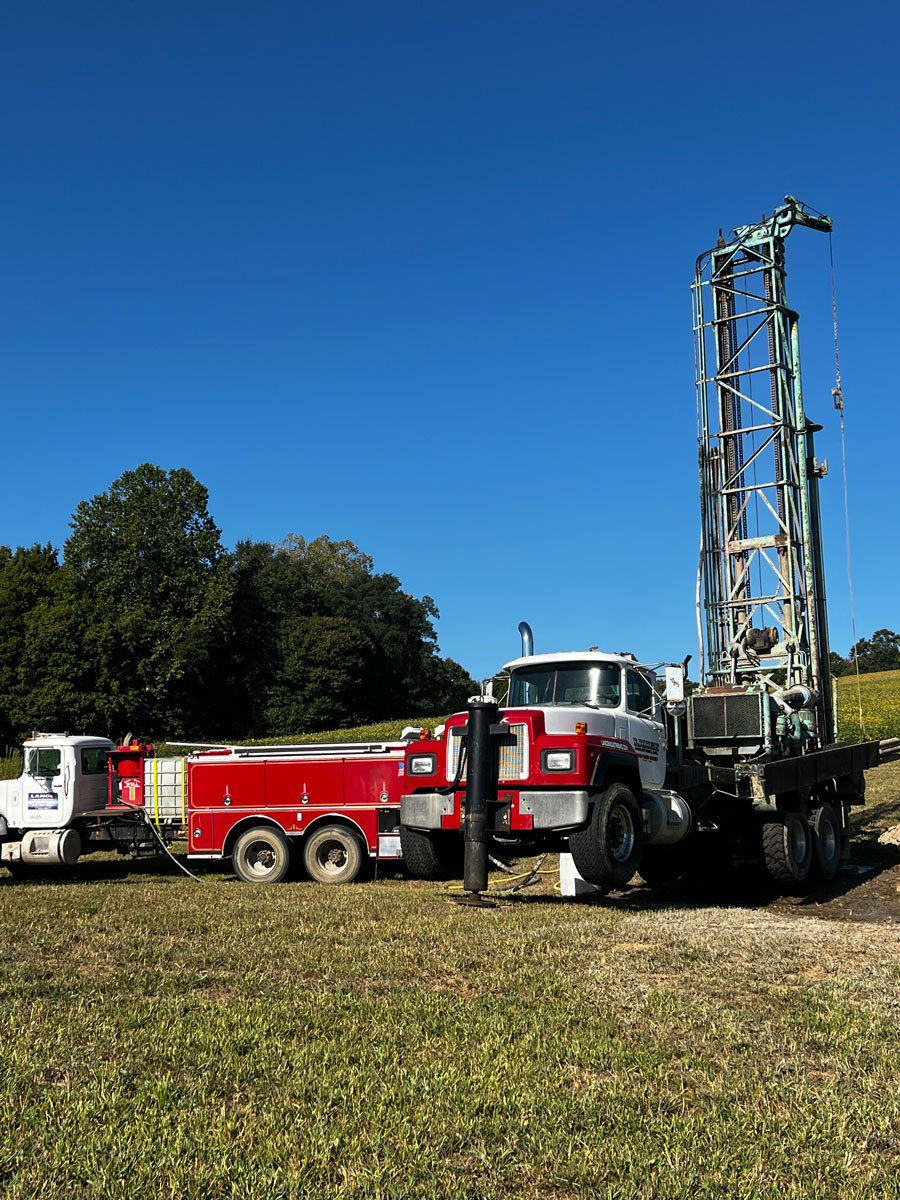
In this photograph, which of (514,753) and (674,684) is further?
(674,684)

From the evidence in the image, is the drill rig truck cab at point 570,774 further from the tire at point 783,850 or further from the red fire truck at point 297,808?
the red fire truck at point 297,808

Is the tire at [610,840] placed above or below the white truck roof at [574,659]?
below

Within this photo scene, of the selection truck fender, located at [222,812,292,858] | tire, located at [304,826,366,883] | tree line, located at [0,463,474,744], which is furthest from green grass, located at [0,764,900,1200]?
tree line, located at [0,463,474,744]

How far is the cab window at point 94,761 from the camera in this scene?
18891 millimetres

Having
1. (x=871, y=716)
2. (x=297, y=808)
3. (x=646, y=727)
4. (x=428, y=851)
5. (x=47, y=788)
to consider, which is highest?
(x=871, y=716)

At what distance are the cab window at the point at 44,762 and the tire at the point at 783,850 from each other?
11.6 metres

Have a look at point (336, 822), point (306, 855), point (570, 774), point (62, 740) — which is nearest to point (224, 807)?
point (306, 855)

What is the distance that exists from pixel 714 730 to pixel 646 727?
2683 mm

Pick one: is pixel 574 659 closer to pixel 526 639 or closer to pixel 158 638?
pixel 526 639

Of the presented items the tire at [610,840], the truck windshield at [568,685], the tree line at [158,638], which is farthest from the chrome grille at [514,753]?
the tree line at [158,638]

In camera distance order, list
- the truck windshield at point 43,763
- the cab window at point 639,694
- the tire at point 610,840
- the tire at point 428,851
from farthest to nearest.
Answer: the truck windshield at point 43,763, the cab window at point 639,694, the tire at point 428,851, the tire at point 610,840

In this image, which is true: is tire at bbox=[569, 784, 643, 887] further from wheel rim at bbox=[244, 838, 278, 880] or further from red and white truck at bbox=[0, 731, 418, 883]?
wheel rim at bbox=[244, 838, 278, 880]

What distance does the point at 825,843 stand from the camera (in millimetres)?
15430

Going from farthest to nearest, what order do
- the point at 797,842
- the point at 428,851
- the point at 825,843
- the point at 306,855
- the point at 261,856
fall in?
the point at 261,856 < the point at 306,855 < the point at 825,843 < the point at 797,842 < the point at 428,851
